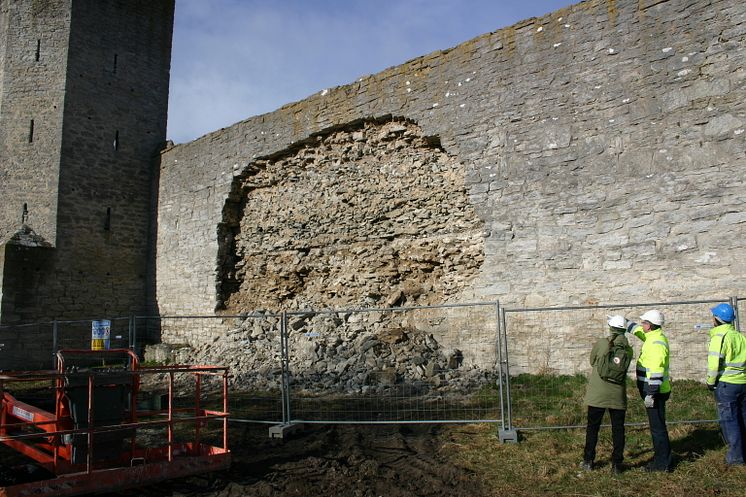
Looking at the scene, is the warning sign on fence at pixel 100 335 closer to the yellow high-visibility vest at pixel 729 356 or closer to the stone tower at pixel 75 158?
the stone tower at pixel 75 158

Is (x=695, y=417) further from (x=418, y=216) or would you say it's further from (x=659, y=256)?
(x=418, y=216)

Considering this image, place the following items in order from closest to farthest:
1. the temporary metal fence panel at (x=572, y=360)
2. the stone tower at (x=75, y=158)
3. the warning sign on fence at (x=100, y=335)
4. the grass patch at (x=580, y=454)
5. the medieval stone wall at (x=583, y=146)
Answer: the grass patch at (x=580, y=454), the temporary metal fence panel at (x=572, y=360), the medieval stone wall at (x=583, y=146), the warning sign on fence at (x=100, y=335), the stone tower at (x=75, y=158)

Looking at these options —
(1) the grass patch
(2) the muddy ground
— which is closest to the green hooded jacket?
(1) the grass patch

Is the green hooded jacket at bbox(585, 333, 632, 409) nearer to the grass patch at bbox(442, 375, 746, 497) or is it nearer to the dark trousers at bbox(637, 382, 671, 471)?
the dark trousers at bbox(637, 382, 671, 471)

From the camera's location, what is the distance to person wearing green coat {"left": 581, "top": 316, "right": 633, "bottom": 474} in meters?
4.93

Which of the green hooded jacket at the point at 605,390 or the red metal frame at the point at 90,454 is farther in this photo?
the green hooded jacket at the point at 605,390

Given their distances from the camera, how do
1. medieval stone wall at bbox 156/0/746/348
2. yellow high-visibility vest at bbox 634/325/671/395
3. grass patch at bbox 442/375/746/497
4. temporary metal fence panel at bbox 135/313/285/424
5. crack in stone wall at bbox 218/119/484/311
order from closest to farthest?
grass patch at bbox 442/375/746/497 < yellow high-visibility vest at bbox 634/325/671/395 < medieval stone wall at bbox 156/0/746/348 < temporary metal fence panel at bbox 135/313/285/424 < crack in stone wall at bbox 218/119/484/311

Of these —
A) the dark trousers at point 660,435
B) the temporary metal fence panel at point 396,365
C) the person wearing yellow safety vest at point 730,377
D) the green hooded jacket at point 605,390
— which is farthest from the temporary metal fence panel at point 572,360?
the dark trousers at point 660,435

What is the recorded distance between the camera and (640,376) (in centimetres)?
513

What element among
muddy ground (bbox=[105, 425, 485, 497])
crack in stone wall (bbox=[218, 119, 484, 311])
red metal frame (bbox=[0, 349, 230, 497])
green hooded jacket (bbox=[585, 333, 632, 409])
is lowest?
muddy ground (bbox=[105, 425, 485, 497])

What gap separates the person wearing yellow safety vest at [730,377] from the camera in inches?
196

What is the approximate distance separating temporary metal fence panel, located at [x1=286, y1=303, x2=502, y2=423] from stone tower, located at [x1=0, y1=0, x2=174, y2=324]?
22.1 feet

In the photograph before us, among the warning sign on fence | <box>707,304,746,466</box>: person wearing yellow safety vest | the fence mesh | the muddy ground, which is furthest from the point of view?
the warning sign on fence

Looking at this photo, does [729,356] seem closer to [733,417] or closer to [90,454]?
[733,417]
